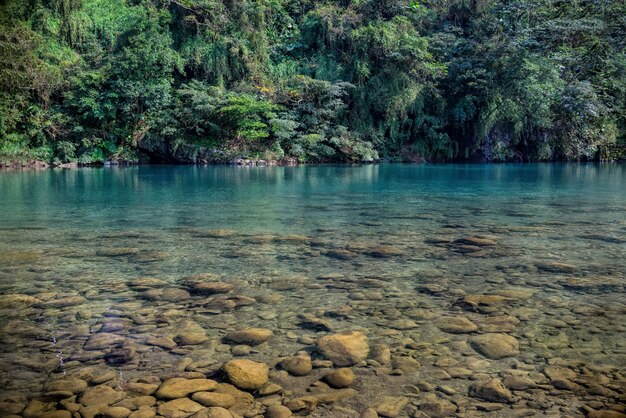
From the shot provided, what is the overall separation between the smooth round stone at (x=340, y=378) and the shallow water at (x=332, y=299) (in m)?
0.05

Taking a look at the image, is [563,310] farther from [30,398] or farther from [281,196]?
[281,196]

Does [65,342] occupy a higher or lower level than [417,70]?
lower

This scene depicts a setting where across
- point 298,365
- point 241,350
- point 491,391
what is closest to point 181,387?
point 241,350

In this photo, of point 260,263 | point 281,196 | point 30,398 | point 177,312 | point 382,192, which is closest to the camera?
point 30,398

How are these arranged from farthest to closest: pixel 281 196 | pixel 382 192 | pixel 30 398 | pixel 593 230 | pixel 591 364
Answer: pixel 382 192, pixel 281 196, pixel 593 230, pixel 591 364, pixel 30 398

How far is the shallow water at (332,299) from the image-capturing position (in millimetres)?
2607

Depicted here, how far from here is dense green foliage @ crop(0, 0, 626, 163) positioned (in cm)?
2544

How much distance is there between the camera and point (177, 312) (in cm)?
362

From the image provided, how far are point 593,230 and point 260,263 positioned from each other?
5126mm

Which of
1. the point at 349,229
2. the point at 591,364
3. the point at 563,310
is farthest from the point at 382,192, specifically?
the point at 591,364

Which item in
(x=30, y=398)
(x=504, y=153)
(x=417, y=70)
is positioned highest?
(x=417, y=70)

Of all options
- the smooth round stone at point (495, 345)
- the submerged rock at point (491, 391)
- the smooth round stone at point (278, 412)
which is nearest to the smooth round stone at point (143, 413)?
the smooth round stone at point (278, 412)

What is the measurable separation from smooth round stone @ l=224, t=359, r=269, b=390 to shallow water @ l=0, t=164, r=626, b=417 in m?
0.06

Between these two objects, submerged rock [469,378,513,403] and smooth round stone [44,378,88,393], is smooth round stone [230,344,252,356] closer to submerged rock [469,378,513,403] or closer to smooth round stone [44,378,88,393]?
smooth round stone [44,378,88,393]
